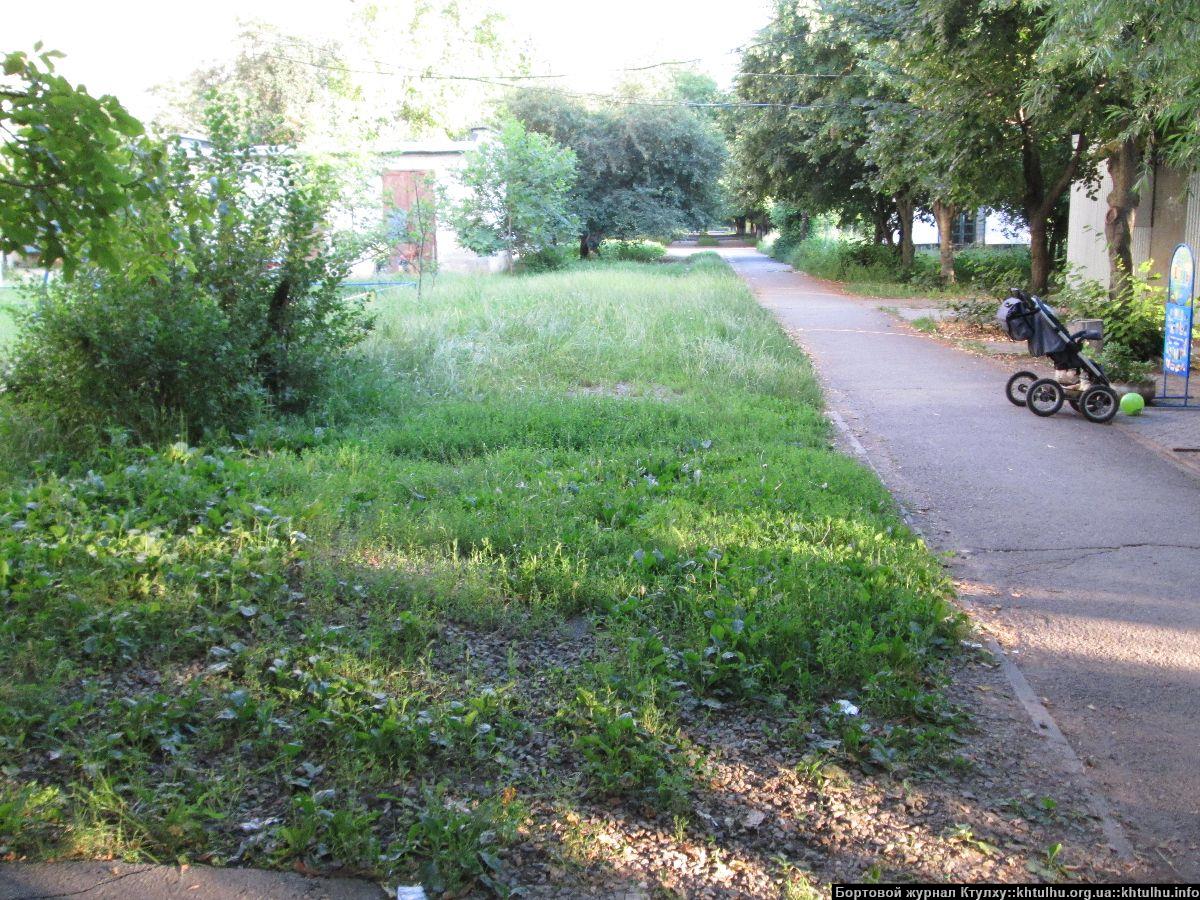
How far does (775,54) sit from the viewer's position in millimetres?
32156

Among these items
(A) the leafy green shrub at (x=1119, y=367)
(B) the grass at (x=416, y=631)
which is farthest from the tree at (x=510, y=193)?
(B) the grass at (x=416, y=631)

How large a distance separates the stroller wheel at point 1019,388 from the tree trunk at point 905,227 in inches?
777

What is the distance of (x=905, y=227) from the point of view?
32.1 metres

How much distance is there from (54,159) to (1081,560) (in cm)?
589

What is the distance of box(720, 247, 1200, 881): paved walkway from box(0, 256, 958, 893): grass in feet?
1.86

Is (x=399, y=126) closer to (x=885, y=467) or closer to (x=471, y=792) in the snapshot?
(x=885, y=467)

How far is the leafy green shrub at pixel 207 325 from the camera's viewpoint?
830 cm

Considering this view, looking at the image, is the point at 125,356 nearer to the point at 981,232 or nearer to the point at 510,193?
the point at 510,193

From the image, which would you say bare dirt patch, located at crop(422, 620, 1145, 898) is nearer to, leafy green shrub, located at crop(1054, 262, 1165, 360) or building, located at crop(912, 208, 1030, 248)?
leafy green shrub, located at crop(1054, 262, 1165, 360)

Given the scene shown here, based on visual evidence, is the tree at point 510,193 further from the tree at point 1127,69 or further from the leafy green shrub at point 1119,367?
the leafy green shrub at point 1119,367

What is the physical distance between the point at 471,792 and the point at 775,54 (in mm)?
31944

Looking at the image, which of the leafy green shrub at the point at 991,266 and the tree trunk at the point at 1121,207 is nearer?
the tree trunk at the point at 1121,207

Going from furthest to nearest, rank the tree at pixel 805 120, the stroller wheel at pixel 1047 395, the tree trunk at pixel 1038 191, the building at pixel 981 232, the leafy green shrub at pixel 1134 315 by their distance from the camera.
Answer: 1. the building at pixel 981 232
2. the tree at pixel 805 120
3. the tree trunk at pixel 1038 191
4. the leafy green shrub at pixel 1134 315
5. the stroller wheel at pixel 1047 395

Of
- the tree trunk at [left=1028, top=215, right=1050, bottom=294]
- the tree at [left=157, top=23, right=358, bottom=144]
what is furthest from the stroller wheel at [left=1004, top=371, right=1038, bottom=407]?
the tree at [left=157, top=23, right=358, bottom=144]
